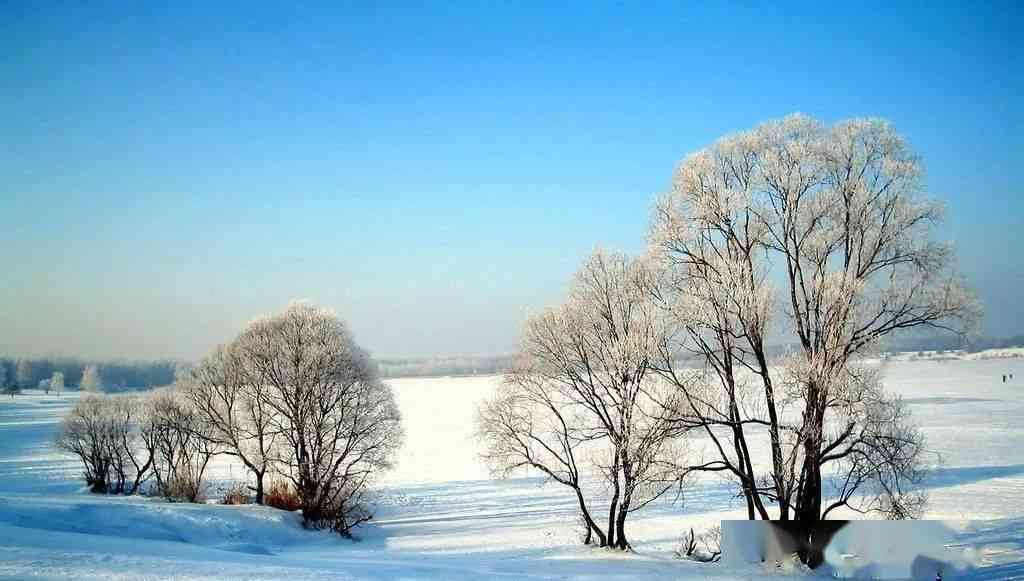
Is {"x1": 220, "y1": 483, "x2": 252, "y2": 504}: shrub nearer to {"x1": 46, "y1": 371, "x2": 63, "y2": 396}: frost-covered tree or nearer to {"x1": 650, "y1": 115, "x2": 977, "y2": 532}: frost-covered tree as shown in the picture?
{"x1": 650, "y1": 115, "x2": 977, "y2": 532}: frost-covered tree

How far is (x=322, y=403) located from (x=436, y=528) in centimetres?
752

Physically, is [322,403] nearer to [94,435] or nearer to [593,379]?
[593,379]

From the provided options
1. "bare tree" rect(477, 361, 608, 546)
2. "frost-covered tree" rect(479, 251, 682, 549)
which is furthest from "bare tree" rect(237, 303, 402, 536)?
"frost-covered tree" rect(479, 251, 682, 549)

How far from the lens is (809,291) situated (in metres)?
15.5

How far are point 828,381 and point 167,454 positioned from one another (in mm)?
37316

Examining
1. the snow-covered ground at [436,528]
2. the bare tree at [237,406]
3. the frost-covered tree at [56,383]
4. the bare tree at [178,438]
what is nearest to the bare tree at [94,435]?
the snow-covered ground at [436,528]

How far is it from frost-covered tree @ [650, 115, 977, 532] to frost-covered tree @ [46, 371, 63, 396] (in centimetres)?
10441

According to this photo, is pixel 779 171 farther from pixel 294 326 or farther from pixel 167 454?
pixel 167 454

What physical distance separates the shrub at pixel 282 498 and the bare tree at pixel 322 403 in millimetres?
1346

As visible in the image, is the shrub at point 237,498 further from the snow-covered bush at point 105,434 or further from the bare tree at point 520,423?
the bare tree at point 520,423

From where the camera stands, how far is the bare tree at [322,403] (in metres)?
27.8

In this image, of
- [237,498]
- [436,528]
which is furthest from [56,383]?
[436,528]

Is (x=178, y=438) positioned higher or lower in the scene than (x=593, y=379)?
lower

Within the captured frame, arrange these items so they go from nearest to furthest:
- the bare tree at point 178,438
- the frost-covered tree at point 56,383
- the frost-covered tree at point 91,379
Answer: the bare tree at point 178,438 < the frost-covered tree at point 91,379 < the frost-covered tree at point 56,383
